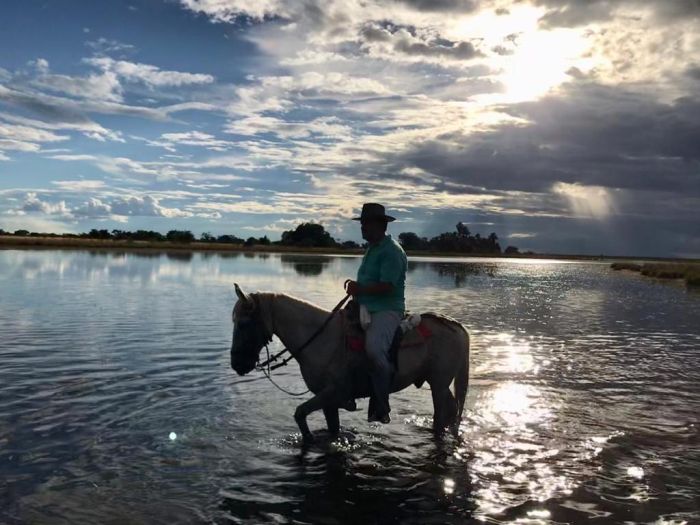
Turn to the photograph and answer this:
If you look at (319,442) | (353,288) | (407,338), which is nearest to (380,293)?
(353,288)

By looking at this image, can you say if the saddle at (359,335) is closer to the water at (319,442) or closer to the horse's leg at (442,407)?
the horse's leg at (442,407)

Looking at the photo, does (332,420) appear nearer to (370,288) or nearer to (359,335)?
(359,335)

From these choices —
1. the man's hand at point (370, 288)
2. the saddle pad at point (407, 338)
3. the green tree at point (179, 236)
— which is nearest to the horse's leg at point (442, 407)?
the saddle pad at point (407, 338)

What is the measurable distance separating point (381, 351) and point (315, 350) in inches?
38.1

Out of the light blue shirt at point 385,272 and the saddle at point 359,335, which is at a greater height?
the light blue shirt at point 385,272

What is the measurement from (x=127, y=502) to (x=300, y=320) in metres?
3.24

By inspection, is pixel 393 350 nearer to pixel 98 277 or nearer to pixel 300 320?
pixel 300 320

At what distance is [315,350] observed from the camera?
857cm

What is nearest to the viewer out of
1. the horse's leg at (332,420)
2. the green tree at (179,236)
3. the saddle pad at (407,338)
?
the saddle pad at (407,338)

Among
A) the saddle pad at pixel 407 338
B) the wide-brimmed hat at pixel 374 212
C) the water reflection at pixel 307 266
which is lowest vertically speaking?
the water reflection at pixel 307 266

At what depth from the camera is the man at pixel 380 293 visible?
829cm

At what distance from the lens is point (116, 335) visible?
727 inches

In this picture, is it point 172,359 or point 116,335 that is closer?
point 172,359

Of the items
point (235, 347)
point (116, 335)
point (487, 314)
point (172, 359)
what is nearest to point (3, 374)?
point (172, 359)
